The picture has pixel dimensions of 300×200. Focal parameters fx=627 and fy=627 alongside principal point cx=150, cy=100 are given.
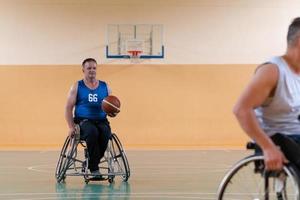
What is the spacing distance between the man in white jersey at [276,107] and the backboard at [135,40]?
9.84m

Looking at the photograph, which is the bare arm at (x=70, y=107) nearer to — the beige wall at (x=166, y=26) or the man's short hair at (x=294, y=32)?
the man's short hair at (x=294, y=32)

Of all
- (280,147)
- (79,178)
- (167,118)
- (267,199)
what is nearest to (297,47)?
(280,147)

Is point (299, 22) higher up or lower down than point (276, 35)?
lower down

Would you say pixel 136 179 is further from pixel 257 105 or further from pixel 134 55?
pixel 134 55

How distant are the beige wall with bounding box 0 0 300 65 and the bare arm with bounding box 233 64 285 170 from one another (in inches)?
395

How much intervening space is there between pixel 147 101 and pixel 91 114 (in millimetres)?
6139

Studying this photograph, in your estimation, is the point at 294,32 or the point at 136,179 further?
the point at 136,179

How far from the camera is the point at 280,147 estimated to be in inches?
120

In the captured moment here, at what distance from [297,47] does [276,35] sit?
10.2 m

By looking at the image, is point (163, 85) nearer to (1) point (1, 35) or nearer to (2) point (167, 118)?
(2) point (167, 118)

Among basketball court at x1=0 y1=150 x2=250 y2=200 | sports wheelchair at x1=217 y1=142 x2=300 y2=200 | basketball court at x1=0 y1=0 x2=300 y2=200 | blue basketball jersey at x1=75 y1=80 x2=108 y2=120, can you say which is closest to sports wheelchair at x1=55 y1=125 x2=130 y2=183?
basketball court at x1=0 y1=150 x2=250 y2=200

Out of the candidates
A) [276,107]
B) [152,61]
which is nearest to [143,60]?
[152,61]

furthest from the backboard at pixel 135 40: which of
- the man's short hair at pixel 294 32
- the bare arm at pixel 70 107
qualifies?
the man's short hair at pixel 294 32

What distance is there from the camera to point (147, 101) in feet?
42.7
